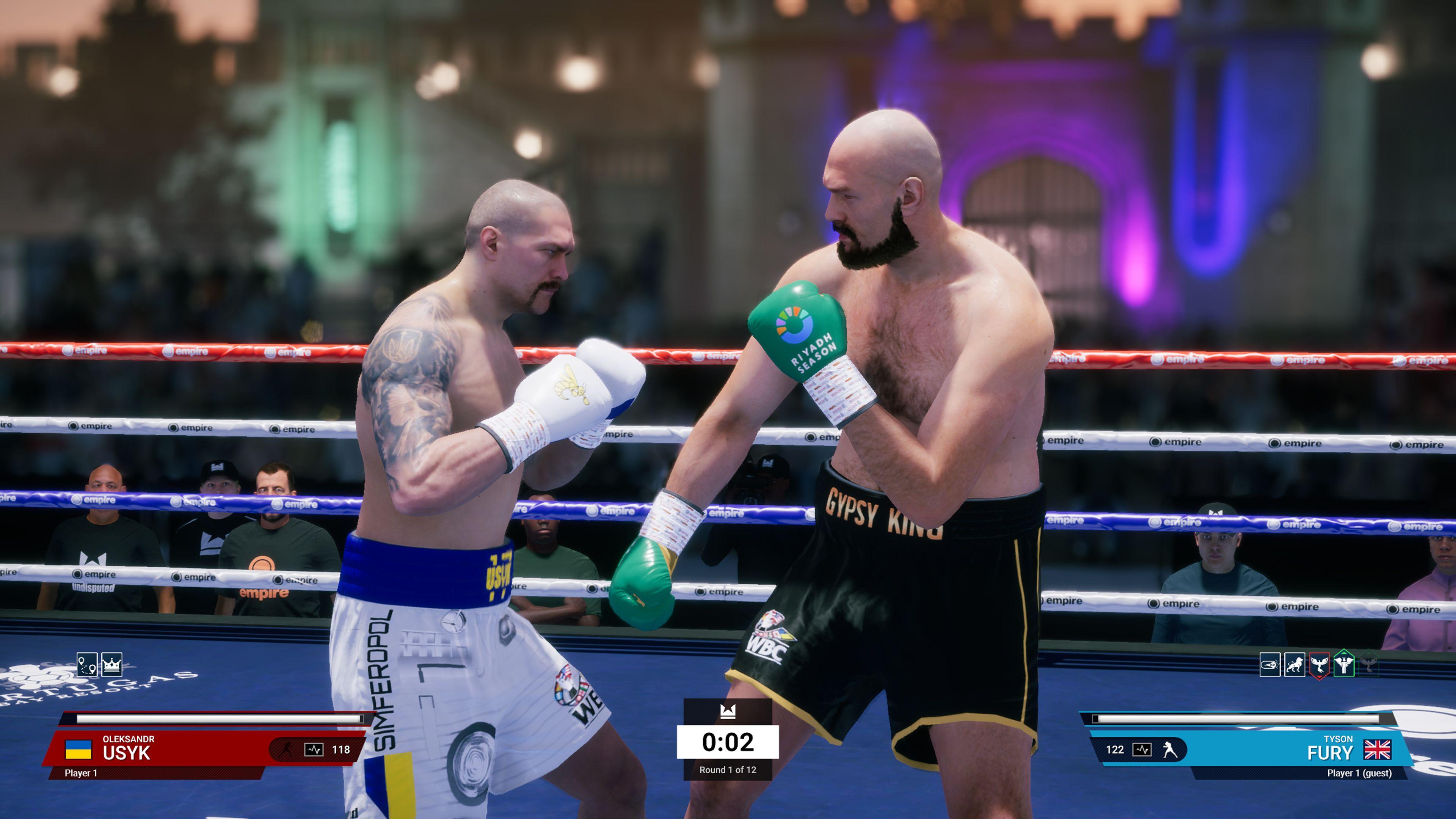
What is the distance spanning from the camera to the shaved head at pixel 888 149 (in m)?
1.89

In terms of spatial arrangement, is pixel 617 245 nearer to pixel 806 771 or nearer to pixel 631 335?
pixel 631 335

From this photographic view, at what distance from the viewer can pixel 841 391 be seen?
1.82 m

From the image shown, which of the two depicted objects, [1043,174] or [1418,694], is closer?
[1418,694]

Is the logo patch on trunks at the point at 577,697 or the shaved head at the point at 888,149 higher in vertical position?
the shaved head at the point at 888,149

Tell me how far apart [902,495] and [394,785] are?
0.90 metres

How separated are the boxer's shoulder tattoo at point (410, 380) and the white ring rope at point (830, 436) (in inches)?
55.3

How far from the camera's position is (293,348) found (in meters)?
3.70

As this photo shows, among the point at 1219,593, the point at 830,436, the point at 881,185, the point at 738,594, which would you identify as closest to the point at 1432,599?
the point at 1219,593

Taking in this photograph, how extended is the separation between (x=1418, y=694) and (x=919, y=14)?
1178 cm

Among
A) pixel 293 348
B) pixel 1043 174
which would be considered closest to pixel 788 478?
pixel 293 348

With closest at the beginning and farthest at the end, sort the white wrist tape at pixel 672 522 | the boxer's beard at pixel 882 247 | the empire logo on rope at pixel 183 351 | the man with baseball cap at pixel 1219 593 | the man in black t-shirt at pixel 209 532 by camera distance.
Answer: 1. the boxer's beard at pixel 882 247
2. the white wrist tape at pixel 672 522
3. the empire logo on rope at pixel 183 351
4. the man with baseball cap at pixel 1219 593
5. the man in black t-shirt at pixel 209 532

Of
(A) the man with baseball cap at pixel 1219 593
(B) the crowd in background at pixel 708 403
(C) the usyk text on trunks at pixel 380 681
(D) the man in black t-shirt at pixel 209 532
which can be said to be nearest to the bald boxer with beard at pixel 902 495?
(C) the usyk text on trunks at pixel 380 681

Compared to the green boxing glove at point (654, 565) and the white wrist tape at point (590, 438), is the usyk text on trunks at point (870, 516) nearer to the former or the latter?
the green boxing glove at point (654, 565)

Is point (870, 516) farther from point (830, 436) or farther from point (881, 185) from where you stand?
point (830, 436)
